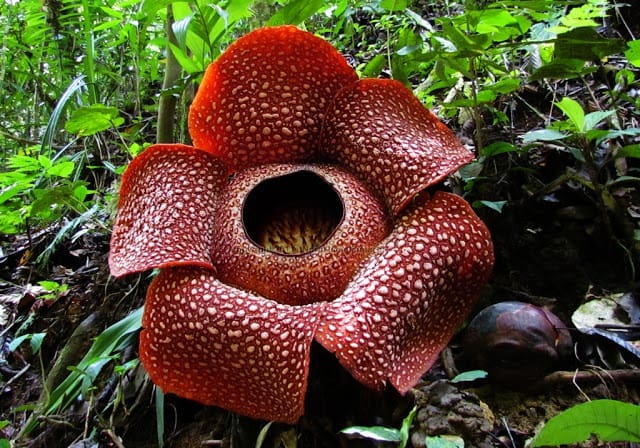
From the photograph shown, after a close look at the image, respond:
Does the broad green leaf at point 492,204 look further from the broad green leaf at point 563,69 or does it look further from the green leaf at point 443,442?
the green leaf at point 443,442

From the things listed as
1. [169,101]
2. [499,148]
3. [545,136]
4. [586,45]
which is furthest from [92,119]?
[586,45]

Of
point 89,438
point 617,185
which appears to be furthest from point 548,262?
point 89,438

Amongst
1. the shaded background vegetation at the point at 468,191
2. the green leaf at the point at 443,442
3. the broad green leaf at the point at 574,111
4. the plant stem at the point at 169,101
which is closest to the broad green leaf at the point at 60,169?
the shaded background vegetation at the point at 468,191

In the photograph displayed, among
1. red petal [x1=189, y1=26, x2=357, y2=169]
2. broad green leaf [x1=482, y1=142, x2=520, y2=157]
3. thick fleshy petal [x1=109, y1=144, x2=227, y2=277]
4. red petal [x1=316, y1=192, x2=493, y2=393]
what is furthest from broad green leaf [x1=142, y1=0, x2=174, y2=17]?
broad green leaf [x1=482, y1=142, x2=520, y2=157]

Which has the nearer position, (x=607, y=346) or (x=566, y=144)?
(x=607, y=346)

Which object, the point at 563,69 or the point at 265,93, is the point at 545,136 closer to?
the point at 563,69

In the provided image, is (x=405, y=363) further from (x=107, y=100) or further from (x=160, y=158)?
(x=107, y=100)
